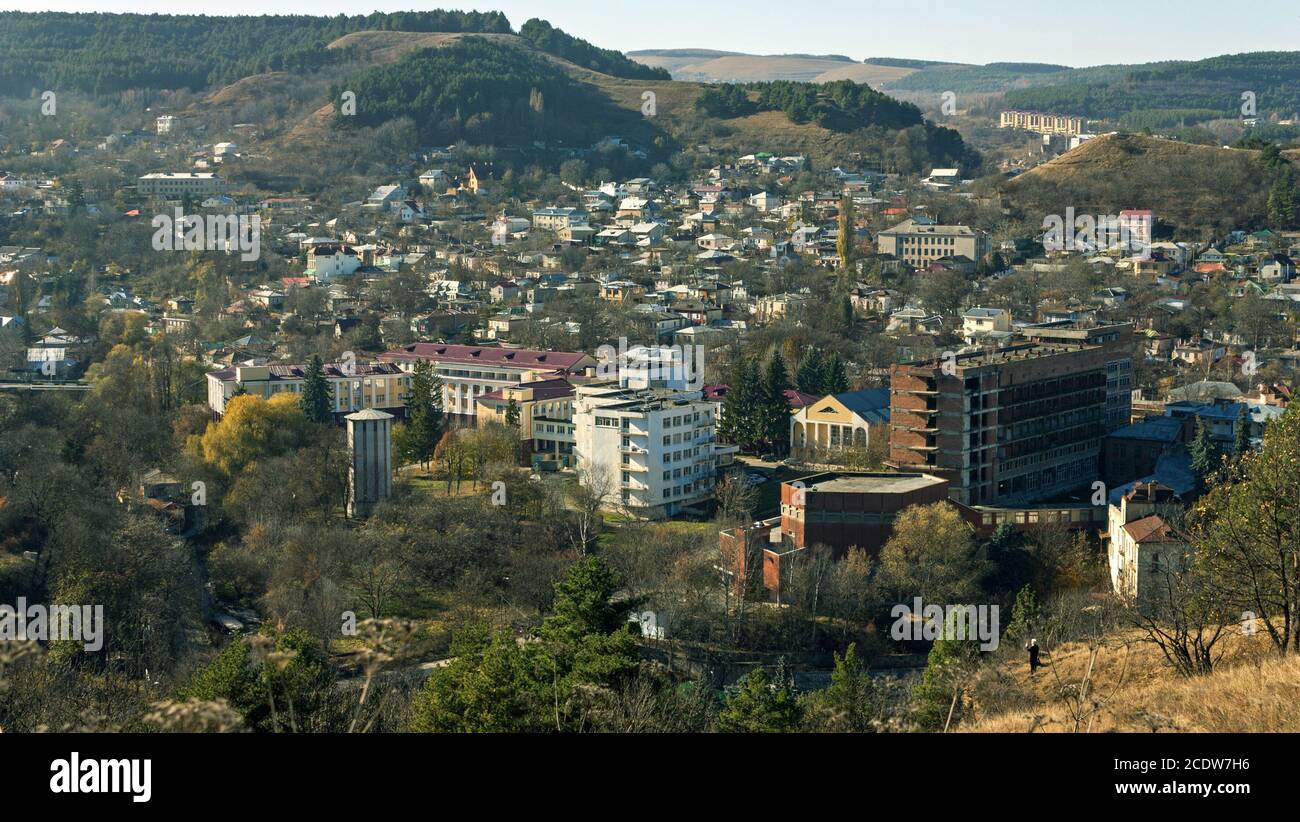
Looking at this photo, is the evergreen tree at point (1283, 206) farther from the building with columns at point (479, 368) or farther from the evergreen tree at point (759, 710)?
the evergreen tree at point (759, 710)

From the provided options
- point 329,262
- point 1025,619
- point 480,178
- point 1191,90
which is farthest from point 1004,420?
point 1191,90

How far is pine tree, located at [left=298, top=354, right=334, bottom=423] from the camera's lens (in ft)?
77.2

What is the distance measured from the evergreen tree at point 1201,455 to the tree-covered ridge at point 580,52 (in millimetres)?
54076

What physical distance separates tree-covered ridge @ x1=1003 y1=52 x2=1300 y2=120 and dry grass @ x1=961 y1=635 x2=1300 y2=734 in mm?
80637

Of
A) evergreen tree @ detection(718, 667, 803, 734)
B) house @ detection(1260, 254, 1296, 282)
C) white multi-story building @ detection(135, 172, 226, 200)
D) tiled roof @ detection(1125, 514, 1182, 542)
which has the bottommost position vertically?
evergreen tree @ detection(718, 667, 803, 734)

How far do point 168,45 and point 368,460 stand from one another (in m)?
55.2

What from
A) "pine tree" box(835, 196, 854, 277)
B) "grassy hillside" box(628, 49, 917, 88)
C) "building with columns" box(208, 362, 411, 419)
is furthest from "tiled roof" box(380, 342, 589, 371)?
"grassy hillside" box(628, 49, 917, 88)

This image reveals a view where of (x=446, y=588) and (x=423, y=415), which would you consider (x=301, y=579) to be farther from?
(x=423, y=415)

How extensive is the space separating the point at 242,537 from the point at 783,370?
8532 millimetres

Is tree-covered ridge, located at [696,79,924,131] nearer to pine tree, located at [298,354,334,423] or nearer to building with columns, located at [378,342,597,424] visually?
building with columns, located at [378,342,597,424]

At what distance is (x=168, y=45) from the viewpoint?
70.1 meters

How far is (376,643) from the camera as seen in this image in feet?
19.0

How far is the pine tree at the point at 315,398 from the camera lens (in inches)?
926

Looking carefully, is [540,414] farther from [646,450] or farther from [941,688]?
[941,688]
